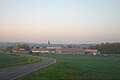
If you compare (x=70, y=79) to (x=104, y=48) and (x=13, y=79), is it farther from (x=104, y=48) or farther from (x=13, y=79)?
(x=104, y=48)

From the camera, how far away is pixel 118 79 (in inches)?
1091

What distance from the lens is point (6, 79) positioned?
88.2ft

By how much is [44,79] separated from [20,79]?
2.69 m

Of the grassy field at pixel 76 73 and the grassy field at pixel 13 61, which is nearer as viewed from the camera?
the grassy field at pixel 76 73

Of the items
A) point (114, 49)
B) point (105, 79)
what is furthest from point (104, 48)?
point (105, 79)

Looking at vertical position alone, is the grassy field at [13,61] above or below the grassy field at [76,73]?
above

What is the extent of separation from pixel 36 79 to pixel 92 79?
6412 mm

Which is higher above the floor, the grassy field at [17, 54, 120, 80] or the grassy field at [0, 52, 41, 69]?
the grassy field at [0, 52, 41, 69]

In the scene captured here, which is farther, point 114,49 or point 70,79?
point 114,49

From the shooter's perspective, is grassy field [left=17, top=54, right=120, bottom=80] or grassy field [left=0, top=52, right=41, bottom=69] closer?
grassy field [left=17, top=54, right=120, bottom=80]

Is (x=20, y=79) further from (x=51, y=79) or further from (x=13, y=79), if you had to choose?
(x=51, y=79)

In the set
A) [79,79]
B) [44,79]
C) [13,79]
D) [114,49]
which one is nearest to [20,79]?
[13,79]

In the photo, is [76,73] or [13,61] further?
[13,61]

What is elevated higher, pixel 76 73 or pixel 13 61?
pixel 13 61
